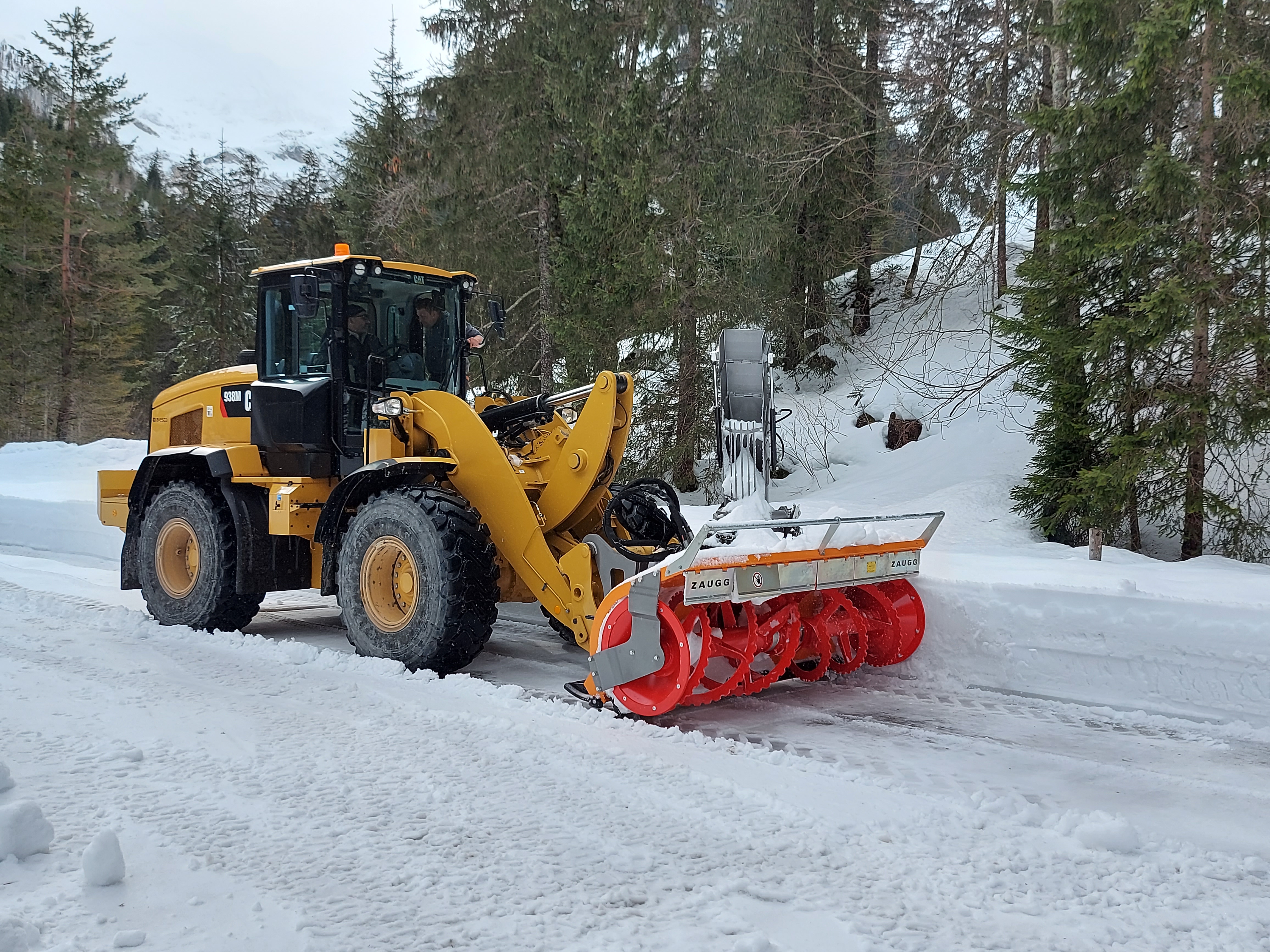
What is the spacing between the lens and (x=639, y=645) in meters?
4.77

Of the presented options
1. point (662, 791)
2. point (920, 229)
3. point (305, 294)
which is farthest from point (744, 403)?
point (920, 229)

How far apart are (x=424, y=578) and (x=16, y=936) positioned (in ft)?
10.7

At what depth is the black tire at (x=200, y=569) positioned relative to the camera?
6.93 meters

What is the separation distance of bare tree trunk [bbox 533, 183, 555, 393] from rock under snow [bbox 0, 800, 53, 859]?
13.0m

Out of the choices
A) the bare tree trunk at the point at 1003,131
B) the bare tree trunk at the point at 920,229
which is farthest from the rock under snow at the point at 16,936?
the bare tree trunk at the point at 920,229

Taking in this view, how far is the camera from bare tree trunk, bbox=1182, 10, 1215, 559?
9.23 m

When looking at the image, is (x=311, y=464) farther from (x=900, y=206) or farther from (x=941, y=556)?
(x=900, y=206)

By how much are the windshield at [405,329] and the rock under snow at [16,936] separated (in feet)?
14.8

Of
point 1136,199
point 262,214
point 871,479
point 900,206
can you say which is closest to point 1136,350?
point 1136,199

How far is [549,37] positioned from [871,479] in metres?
8.31

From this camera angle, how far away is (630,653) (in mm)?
4793

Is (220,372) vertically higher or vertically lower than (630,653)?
higher

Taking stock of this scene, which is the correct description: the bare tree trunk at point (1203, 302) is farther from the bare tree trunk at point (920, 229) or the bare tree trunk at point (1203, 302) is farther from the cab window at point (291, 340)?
the cab window at point (291, 340)

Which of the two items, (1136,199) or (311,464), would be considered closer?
(311,464)
